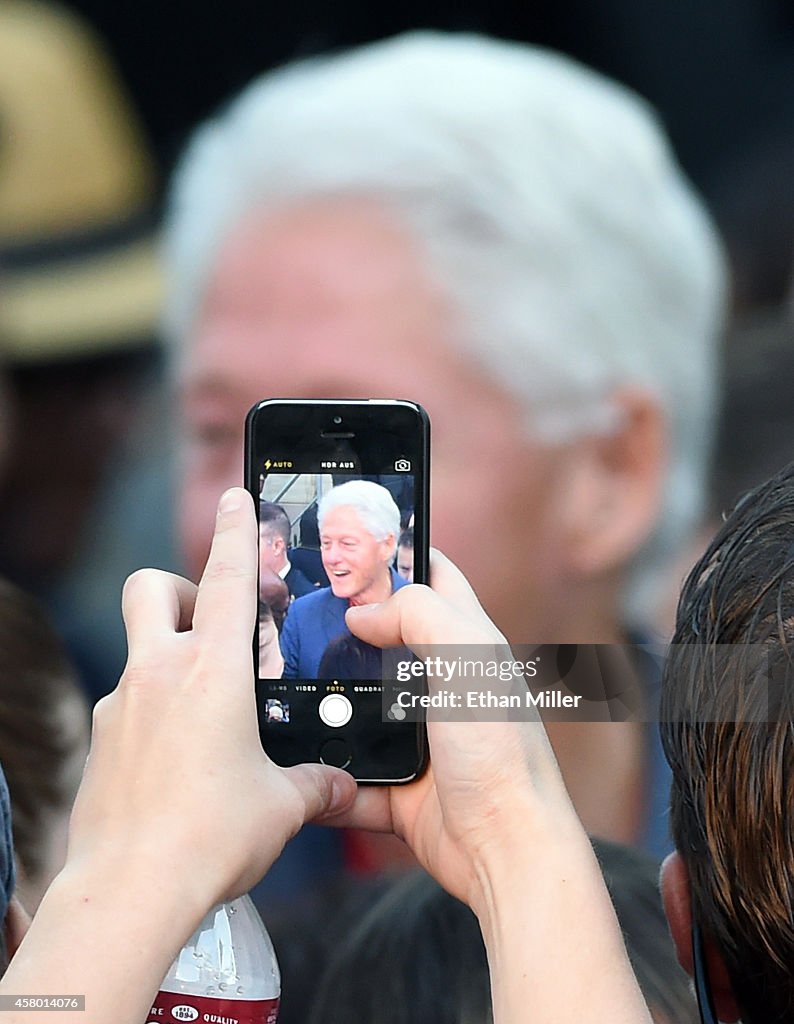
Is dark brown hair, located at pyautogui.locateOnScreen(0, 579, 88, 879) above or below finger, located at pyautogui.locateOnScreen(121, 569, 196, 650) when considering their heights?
below

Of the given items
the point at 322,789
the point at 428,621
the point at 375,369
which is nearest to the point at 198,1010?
the point at 322,789

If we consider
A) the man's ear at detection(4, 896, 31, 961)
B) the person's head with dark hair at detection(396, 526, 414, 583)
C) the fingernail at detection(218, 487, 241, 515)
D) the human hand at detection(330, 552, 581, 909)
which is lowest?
the man's ear at detection(4, 896, 31, 961)

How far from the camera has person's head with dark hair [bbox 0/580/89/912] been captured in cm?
98

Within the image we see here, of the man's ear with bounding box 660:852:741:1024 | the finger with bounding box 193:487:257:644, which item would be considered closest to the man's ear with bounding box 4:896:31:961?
the finger with bounding box 193:487:257:644

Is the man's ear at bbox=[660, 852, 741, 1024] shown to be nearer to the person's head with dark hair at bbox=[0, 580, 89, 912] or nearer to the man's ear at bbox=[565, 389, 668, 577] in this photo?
the person's head with dark hair at bbox=[0, 580, 89, 912]

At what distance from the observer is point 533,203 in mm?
1441

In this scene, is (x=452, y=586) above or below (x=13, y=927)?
above

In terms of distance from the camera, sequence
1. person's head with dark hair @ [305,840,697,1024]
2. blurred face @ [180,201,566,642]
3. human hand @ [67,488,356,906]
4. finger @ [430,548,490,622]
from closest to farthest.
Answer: human hand @ [67,488,356,906] < finger @ [430,548,490,622] < person's head with dark hair @ [305,840,697,1024] < blurred face @ [180,201,566,642]

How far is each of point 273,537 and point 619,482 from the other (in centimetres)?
81

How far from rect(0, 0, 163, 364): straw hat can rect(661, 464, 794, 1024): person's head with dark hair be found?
1014 mm

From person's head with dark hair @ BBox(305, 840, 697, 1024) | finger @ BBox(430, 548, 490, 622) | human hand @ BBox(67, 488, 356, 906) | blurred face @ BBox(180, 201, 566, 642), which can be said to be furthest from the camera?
blurred face @ BBox(180, 201, 566, 642)

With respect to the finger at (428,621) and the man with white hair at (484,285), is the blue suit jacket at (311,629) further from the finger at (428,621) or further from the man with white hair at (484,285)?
the man with white hair at (484,285)

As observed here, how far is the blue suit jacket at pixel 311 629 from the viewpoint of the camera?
74 cm

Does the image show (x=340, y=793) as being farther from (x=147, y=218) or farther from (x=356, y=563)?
(x=147, y=218)
